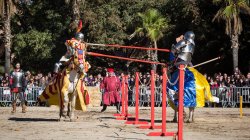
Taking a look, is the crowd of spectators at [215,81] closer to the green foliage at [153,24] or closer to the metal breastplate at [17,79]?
the metal breastplate at [17,79]

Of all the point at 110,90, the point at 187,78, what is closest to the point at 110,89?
the point at 110,90

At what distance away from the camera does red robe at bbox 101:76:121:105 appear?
25.6 m

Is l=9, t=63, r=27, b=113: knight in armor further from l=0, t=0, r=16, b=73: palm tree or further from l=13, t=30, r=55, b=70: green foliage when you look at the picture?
l=13, t=30, r=55, b=70: green foliage

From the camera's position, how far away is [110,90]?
2586 centimetres

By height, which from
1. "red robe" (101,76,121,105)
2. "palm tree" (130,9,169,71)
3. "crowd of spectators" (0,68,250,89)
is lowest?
"red robe" (101,76,121,105)

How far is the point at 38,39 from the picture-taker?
45125 mm

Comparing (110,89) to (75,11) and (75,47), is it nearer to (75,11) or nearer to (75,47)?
(75,47)

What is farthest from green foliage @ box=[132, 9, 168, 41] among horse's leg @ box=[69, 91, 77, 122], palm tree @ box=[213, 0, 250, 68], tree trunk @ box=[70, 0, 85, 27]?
horse's leg @ box=[69, 91, 77, 122]

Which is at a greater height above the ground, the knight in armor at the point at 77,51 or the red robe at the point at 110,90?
the knight in armor at the point at 77,51

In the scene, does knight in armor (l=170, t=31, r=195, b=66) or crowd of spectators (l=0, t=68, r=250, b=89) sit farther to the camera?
crowd of spectators (l=0, t=68, r=250, b=89)

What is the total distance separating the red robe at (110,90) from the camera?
84.0 feet

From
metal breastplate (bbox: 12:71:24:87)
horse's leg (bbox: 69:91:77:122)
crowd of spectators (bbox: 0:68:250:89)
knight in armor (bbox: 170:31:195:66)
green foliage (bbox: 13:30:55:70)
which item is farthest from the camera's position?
green foliage (bbox: 13:30:55:70)

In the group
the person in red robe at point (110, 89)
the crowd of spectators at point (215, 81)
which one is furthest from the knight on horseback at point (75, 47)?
the crowd of spectators at point (215, 81)

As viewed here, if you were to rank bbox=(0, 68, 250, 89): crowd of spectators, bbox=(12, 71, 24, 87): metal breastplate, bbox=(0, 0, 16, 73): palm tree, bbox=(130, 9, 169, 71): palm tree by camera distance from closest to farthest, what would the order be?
bbox=(12, 71, 24, 87): metal breastplate < bbox=(0, 68, 250, 89): crowd of spectators < bbox=(0, 0, 16, 73): palm tree < bbox=(130, 9, 169, 71): palm tree
